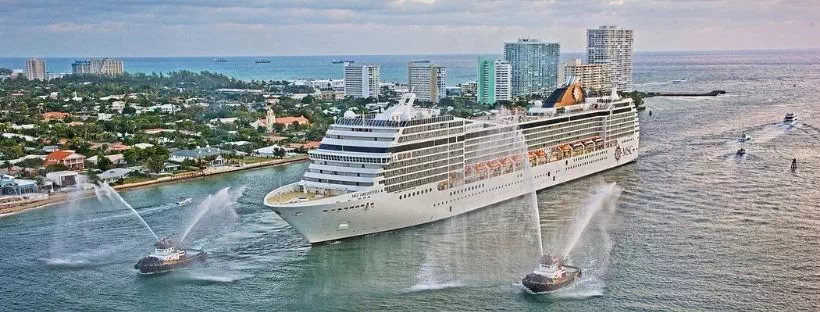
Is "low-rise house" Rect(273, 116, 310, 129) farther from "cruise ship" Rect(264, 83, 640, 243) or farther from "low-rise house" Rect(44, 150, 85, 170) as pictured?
"cruise ship" Rect(264, 83, 640, 243)

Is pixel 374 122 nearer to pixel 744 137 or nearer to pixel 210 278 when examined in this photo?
pixel 210 278

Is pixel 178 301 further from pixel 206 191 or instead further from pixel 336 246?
pixel 206 191

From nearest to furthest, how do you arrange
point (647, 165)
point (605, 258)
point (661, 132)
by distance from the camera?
point (605, 258) → point (647, 165) → point (661, 132)

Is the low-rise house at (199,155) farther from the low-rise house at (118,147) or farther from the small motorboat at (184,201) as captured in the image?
the small motorboat at (184,201)

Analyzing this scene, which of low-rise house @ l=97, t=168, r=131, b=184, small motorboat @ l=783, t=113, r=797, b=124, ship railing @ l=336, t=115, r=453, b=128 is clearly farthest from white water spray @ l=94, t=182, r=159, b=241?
small motorboat @ l=783, t=113, r=797, b=124

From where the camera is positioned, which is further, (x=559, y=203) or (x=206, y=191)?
(x=206, y=191)

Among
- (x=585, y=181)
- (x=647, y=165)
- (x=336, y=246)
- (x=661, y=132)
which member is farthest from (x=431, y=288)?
(x=661, y=132)

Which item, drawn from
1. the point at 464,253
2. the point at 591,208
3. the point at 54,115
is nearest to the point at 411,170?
the point at 464,253
